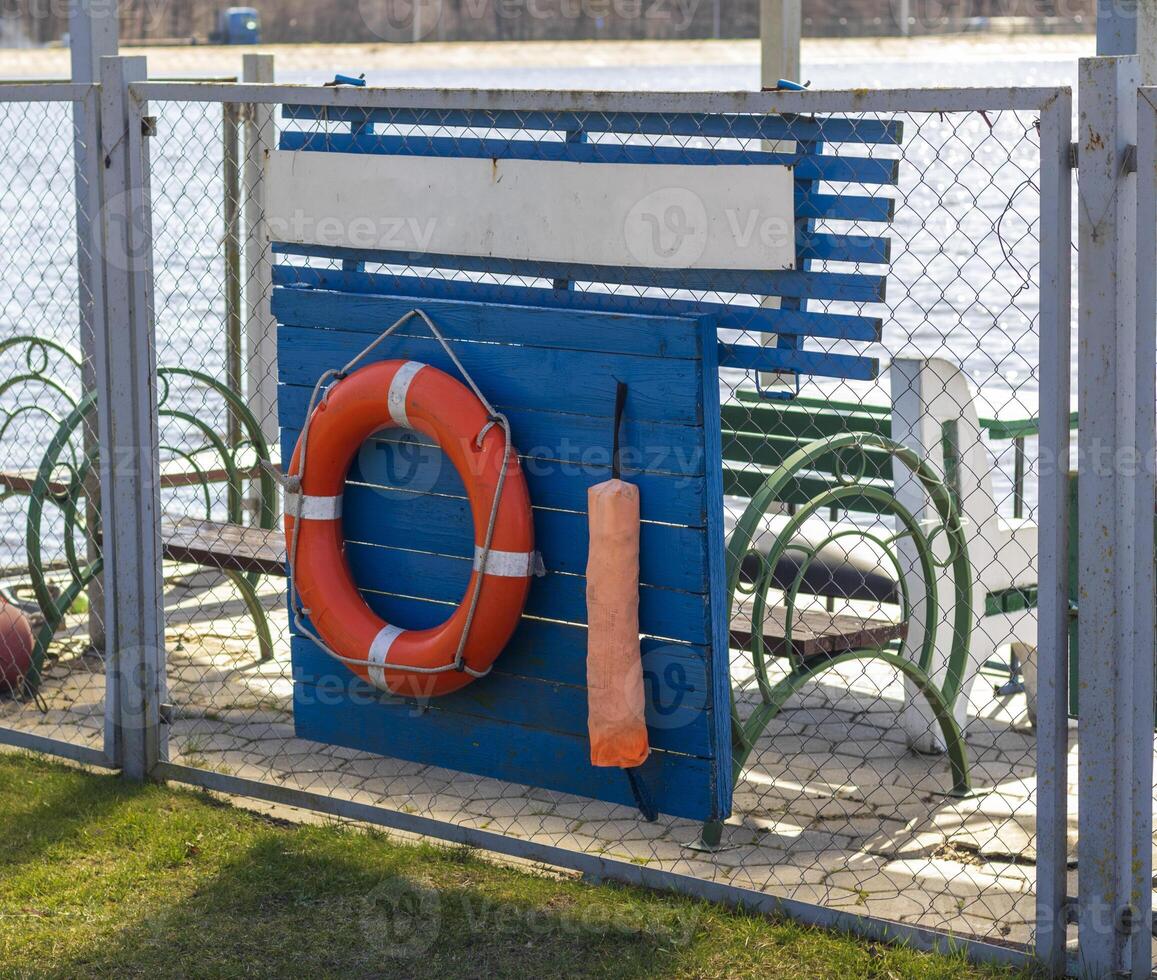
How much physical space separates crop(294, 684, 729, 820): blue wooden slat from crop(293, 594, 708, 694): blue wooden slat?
3.3 inches

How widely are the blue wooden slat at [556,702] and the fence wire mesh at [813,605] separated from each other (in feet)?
0.10

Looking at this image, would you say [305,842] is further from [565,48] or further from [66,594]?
[565,48]

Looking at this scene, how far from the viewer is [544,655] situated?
3.59 meters

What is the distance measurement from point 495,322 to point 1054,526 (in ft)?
4.00

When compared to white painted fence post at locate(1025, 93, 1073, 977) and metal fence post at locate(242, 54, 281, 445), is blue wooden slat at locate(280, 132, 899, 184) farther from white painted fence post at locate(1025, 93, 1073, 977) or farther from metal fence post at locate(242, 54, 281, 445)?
metal fence post at locate(242, 54, 281, 445)

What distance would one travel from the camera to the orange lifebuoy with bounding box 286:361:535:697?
11.3ft

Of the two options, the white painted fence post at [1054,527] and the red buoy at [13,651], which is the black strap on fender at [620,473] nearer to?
the white painted fence post at [1054,527]

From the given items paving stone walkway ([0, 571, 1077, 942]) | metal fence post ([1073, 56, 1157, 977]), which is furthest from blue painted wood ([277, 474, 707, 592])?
metal fence post ([1073, 56, 1157, 977])

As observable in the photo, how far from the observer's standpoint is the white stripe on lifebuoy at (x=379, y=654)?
364 centimetres

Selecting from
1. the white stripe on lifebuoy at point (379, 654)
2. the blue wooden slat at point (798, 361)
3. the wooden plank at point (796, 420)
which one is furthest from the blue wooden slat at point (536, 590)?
the wooden plank at point (796, 420)

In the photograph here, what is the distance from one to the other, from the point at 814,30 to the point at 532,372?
2611 cm

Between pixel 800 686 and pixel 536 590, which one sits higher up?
pixel 536 590

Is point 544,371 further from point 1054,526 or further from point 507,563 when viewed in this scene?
point 1054,526

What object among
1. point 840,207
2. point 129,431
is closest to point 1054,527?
point 840,207
